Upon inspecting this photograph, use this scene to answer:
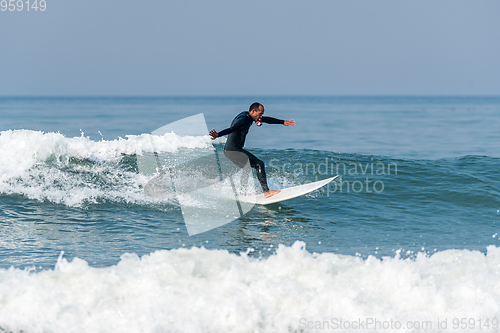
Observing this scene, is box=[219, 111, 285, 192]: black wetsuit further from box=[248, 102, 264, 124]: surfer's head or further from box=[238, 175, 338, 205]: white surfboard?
box=[238, 175, 338, 205]: white surfboard

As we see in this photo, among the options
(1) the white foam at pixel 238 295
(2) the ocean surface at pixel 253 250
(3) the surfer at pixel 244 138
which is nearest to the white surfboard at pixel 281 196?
(3) the surfer at pixel 244 138

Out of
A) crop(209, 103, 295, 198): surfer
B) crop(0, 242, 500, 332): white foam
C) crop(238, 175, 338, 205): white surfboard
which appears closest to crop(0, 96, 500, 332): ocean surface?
crop(0, 242, 500, 332): white foam

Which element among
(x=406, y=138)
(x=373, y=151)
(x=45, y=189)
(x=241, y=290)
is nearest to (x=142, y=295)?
(x=241, y=290)

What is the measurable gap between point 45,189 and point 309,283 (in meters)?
6.84

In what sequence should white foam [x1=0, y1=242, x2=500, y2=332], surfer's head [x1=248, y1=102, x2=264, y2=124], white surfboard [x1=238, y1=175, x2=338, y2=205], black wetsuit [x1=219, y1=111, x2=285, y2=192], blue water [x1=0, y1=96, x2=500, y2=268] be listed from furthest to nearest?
white surfboard [x1=238, y1=175, x2=338, y2=205] → black wetsuit [x1=219, y1=111, x2=285, y2=192] → surfer's head [x1=248, y1=102, x2=264, y2=124] → blue water [x1=0, y1=96, x2=500, y2=268] → white foam [x1=0, y1=242, x2=500, y2=332]

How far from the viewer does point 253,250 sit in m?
6.09

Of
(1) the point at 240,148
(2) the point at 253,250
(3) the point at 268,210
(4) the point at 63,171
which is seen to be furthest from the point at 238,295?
(4) the point at 63,171

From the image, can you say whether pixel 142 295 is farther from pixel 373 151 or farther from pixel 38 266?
pixel 373 151

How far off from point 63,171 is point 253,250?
6.37 meters

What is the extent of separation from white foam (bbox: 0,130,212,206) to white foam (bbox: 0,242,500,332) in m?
4.35

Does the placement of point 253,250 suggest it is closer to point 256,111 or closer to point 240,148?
point 240,148

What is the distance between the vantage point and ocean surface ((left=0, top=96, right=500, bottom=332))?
4.08m

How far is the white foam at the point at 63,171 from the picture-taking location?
8.80 metres

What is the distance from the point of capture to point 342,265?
485 centimetres
